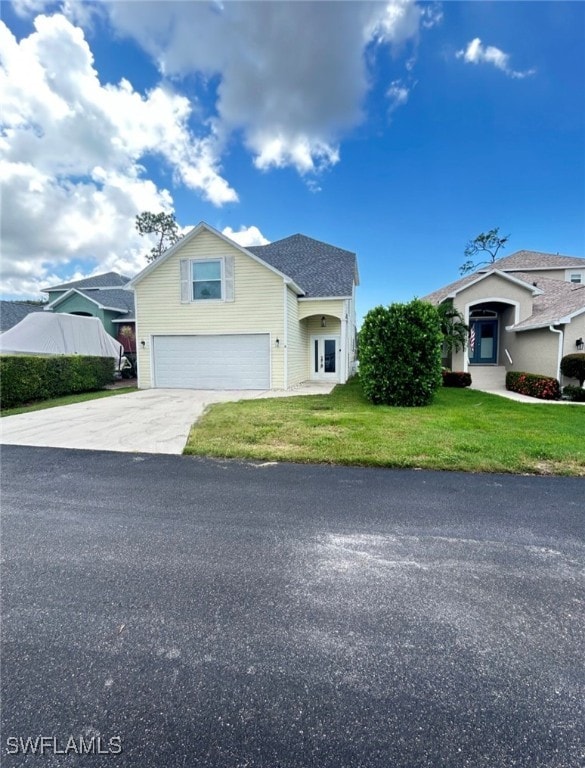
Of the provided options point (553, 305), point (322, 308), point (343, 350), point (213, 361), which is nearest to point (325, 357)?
point (343, 350)

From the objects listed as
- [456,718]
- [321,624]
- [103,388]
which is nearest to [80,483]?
[321,624]

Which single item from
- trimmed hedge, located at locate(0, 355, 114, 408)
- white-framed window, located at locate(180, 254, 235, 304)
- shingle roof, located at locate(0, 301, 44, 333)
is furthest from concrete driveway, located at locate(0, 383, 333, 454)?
shingle roof, located at locate(0, 301, 44, 333)

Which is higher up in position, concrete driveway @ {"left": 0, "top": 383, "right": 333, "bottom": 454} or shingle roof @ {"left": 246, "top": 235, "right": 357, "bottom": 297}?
shingle roof @ {"left": 246, "top": 235, "right": 357, "bottom": 297}

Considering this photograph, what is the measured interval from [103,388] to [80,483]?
11914 mm

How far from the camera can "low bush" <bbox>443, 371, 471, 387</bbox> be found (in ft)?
47.7

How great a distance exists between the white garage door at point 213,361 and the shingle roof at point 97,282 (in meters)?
18.1

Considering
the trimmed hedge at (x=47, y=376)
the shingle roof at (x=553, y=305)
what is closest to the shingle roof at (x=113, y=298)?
the trimmed hedge at (x=47, y=376)

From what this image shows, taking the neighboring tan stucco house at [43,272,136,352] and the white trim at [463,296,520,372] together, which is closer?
the white trim at [463,296,520,372]

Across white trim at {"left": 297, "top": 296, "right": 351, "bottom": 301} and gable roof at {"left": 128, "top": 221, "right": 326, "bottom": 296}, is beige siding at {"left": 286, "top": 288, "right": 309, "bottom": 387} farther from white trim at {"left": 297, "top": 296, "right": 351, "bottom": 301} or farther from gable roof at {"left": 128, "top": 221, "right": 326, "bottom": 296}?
gable roof at {"left": 128, "top": 221, "right": 326, "bottom": 296}

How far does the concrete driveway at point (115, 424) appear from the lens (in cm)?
619

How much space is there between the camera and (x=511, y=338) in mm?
15070

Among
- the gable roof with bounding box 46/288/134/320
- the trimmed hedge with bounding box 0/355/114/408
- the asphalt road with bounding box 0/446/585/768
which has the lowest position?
the asphalt road with bounding box 0/446/585/768

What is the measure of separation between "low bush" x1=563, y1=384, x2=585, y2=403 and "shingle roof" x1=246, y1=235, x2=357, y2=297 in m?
8.57

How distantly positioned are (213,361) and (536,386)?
39.2 feet
